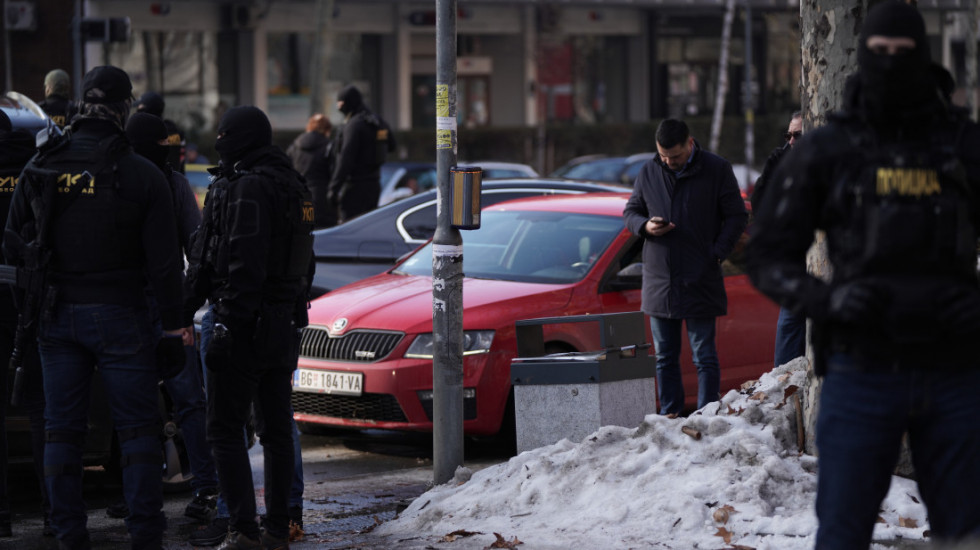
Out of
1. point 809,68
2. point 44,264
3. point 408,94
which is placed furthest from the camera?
point 408,94

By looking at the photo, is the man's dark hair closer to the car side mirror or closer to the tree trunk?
the car side mirror

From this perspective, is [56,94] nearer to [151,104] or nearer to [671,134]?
[151,104]

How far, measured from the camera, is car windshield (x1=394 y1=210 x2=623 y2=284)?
924 cm

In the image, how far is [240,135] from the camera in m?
5.89

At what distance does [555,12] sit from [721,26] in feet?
27.6

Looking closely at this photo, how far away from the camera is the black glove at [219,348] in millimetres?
5727

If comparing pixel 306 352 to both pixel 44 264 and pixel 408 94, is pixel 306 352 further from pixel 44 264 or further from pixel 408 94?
pixel 408 94

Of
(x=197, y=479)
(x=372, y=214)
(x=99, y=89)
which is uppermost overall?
(x=99, y=89)

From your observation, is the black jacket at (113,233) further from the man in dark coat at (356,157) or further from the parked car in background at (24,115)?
the man in dark coat at (356,157)

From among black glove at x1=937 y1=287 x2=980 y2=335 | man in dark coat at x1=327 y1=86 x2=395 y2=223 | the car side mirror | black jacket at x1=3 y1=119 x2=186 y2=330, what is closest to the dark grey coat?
the car side mirror

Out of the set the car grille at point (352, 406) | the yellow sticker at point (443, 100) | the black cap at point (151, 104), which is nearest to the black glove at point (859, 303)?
the yellow sticker at point (443, 100)

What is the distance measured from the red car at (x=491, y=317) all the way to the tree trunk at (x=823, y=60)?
142cm

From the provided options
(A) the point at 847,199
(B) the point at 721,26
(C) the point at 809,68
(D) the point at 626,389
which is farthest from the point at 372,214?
(B) the point at 721,26

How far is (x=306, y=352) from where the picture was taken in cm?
901
